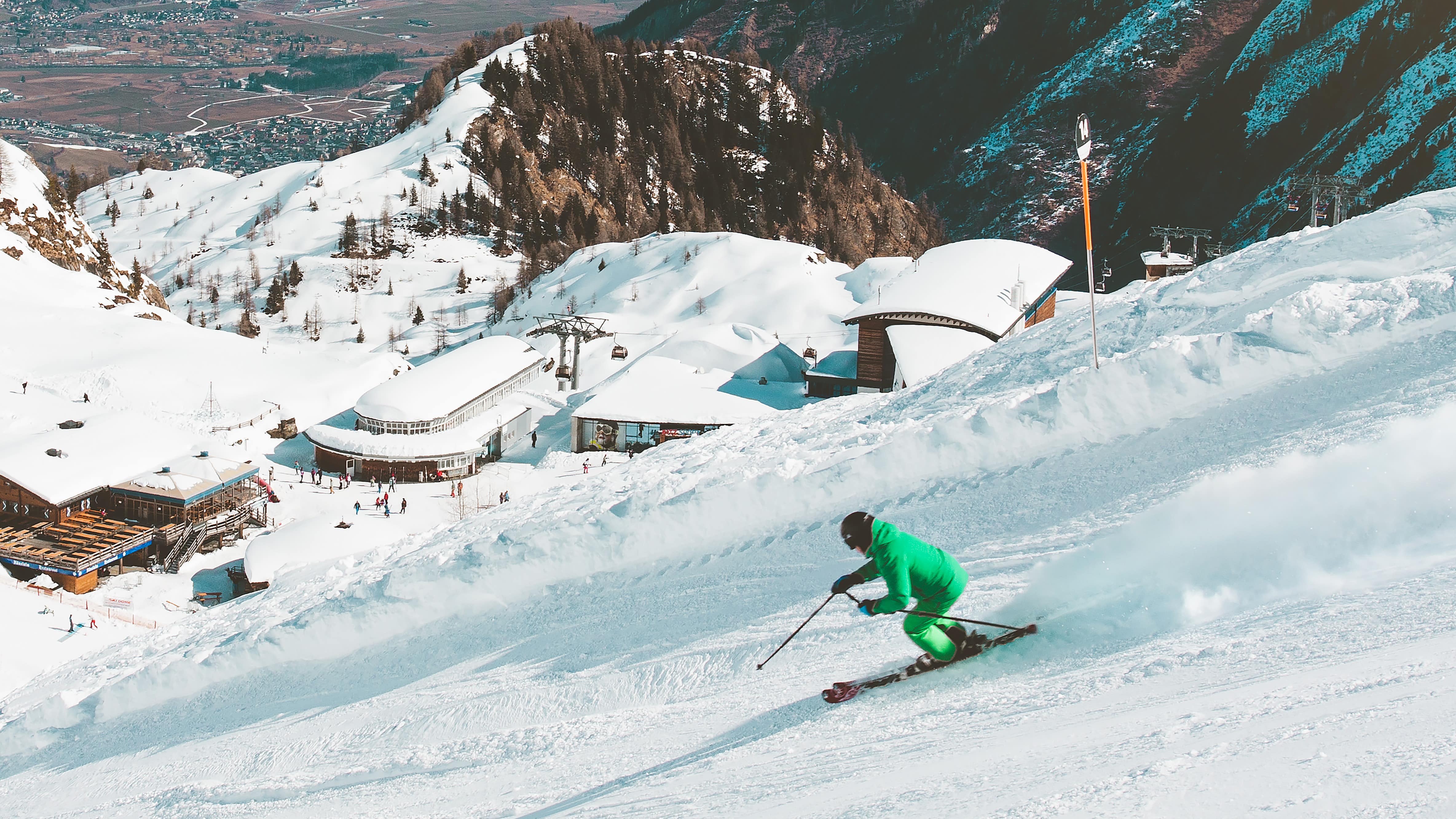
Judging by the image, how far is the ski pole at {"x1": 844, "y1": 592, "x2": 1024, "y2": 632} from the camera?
5.88 m

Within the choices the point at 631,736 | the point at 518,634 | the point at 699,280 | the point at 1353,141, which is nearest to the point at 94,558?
the point at 518,634

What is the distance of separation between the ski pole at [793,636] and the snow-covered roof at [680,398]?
86.8ft

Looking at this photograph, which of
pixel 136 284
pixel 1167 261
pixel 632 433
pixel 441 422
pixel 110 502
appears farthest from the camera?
pixel 136 284

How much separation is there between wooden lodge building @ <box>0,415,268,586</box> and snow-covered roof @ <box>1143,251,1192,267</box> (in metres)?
38.0

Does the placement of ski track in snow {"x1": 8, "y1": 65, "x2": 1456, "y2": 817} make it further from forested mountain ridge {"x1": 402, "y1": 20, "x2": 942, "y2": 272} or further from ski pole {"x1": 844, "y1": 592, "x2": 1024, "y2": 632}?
forested mountain ridge {"x1": 402, "y1": 20, "x2": 942, "y2": 272}

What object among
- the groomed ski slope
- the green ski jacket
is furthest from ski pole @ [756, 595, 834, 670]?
the green ski jacket

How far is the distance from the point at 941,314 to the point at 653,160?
6551cm

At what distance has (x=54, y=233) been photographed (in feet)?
182

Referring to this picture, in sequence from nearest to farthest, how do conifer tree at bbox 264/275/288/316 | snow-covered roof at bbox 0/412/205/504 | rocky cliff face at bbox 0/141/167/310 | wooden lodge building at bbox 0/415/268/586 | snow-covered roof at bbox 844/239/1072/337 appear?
1. wooden lodge building at bbox 0/415/268/586
2. snow-covered roof at bbox 0/412/205/504
3. snow-covered roof at bbox 844/239/1072/337
4. rocky cliff face at bbox 0/141/167/310
5. conifer tree at bbox 264/275/288/316

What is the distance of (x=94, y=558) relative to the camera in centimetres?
2728

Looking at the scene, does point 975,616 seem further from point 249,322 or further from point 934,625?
point 249,322

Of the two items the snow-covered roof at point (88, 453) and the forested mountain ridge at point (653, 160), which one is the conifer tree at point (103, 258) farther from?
the snow-covered roof at point (88, 453)

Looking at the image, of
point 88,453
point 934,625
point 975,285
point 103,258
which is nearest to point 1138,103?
point 975,285

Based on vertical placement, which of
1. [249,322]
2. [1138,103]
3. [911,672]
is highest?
[1138,103]
